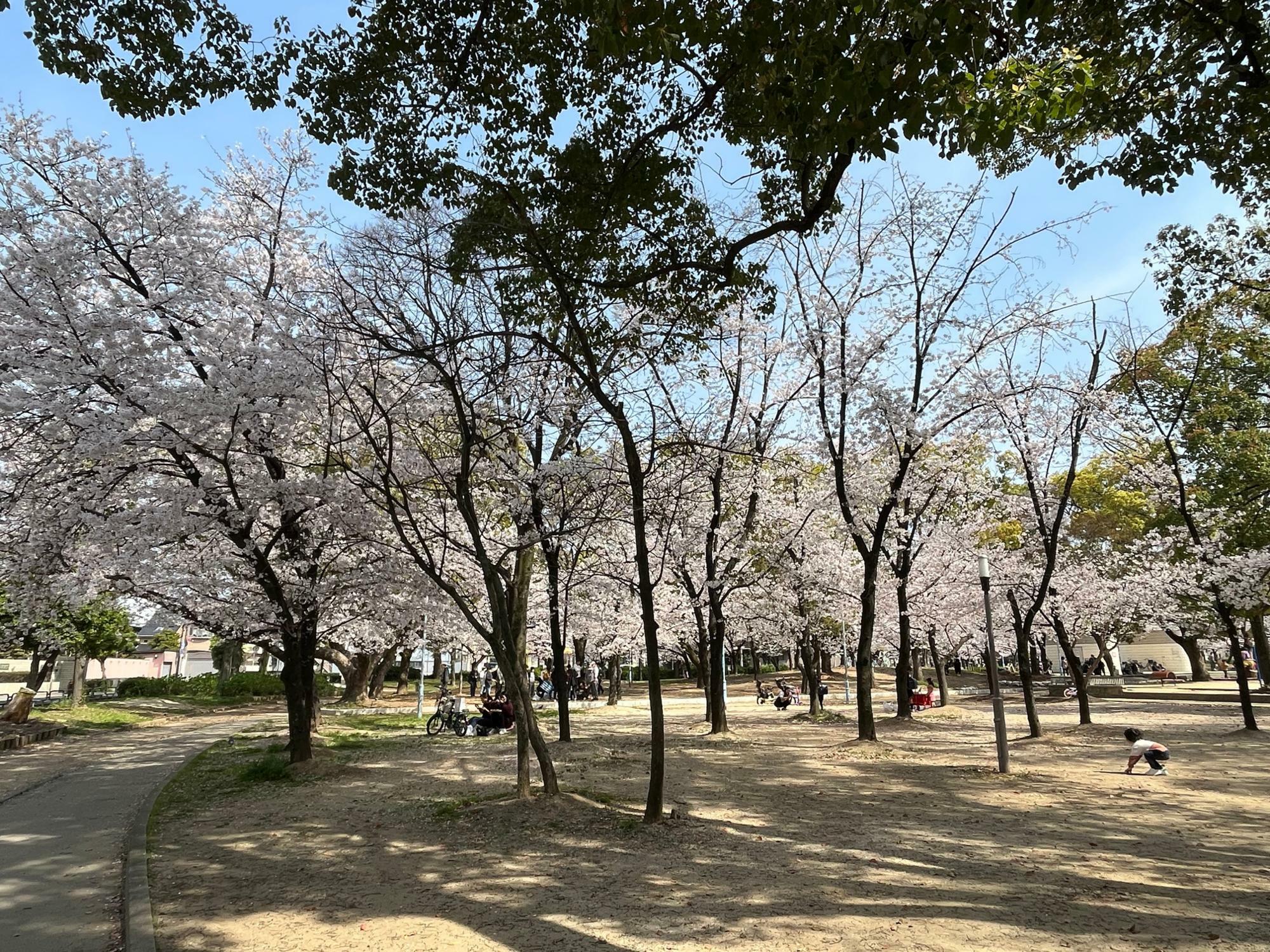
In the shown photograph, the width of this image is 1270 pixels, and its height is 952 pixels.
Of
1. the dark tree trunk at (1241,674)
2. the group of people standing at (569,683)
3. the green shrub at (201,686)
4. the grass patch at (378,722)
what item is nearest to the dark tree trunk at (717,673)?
the grass patch at (378,722)

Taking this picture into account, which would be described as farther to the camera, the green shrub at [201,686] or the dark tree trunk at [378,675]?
the green shrub at [201,686]

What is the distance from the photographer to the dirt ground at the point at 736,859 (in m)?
5.10

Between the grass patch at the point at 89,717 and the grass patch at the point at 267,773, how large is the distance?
10680 millimetres

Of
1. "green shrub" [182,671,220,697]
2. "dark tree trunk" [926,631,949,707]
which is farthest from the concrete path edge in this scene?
"green shrub" [182,671,220,697]

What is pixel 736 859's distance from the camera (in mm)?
6895

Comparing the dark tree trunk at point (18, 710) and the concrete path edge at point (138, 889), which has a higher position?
the dark tree trunk at point (18, 710)

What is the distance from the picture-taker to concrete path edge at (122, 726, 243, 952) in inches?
195

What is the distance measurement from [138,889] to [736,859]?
16.4ft

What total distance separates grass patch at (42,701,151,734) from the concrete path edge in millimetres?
13237

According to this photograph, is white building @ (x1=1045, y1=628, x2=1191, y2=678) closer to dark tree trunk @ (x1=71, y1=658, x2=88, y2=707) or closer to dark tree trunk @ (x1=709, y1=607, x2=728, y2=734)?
dark tree trunk @ (x1=709, y1=607, x2=728, y2=734)

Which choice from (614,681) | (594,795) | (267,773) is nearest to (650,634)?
(594,795)

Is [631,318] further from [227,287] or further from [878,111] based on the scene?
[227,287]

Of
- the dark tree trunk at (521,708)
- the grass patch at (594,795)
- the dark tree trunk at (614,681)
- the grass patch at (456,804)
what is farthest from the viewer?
the dark tree trunk at (614,681)

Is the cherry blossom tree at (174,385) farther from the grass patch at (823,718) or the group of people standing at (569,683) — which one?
the group of people standing at (569,683)
